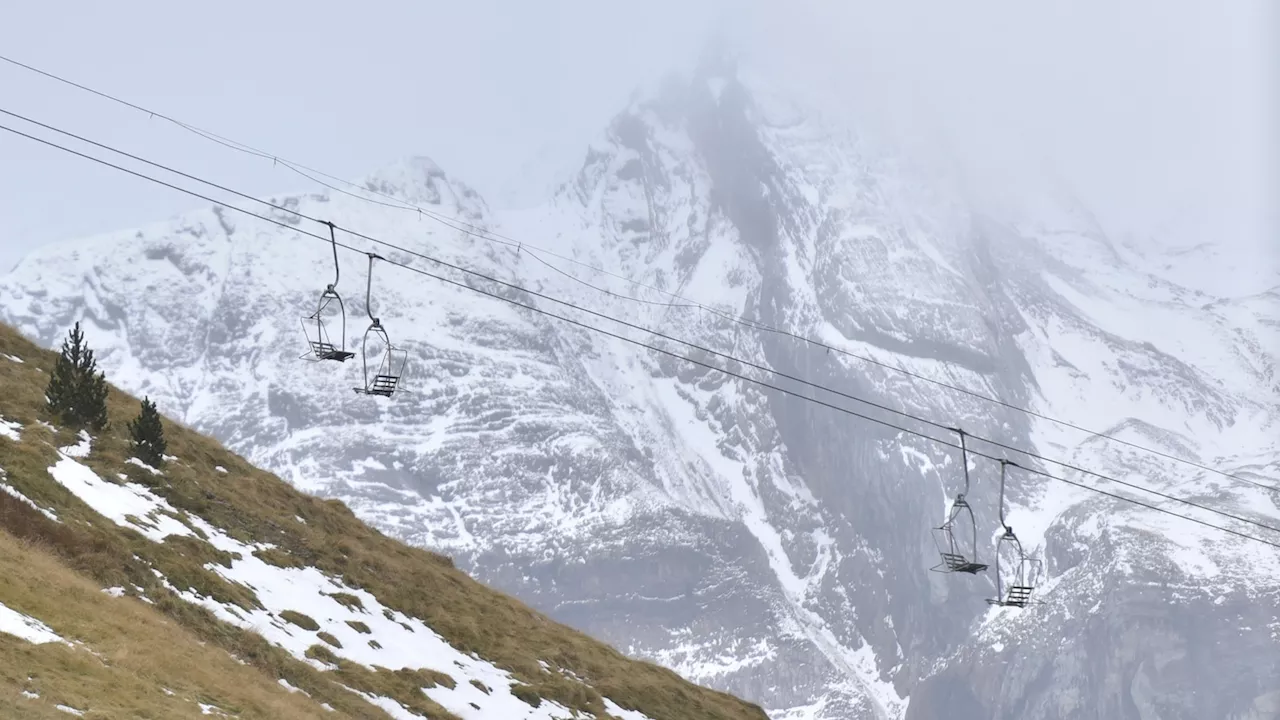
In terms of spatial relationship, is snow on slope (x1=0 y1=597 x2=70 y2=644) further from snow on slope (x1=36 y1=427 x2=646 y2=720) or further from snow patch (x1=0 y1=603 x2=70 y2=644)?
snow on slope (x1=36 y1=427 x2=646 y2=720)

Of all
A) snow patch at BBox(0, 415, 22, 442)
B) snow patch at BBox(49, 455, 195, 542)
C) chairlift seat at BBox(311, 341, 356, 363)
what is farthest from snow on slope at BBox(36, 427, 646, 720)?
chairlift seat at BBox(311, 341, 356, 363)

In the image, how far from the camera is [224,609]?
116 ft

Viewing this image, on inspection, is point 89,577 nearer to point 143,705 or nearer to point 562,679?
point 143,705

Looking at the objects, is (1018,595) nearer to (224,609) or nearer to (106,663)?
(224,609)

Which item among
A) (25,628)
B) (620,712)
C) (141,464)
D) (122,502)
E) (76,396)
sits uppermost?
(76,396)

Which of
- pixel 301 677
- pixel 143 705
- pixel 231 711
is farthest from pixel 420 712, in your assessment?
pixel 143 705

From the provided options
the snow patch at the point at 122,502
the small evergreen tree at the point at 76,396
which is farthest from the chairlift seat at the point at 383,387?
the small evergreen tree at the point at 76,396

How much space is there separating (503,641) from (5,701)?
99.2 feet

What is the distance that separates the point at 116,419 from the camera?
45250 millimetres

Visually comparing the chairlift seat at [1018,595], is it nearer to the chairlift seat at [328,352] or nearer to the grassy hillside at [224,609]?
the grassy hillside at [224,609]

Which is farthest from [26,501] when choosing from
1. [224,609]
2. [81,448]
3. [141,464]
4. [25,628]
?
[141,464]

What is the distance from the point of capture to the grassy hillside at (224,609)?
27.0m

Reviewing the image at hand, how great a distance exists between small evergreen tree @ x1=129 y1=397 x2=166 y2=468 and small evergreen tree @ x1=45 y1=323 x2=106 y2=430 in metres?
1.13

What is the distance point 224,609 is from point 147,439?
33.4 ft
